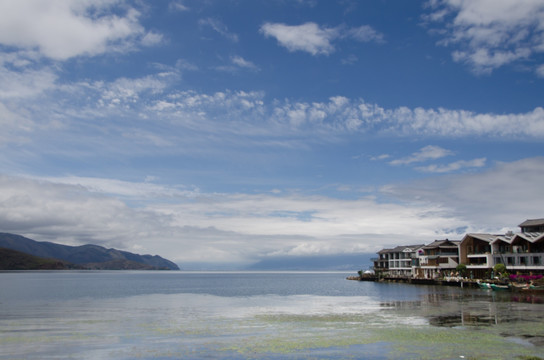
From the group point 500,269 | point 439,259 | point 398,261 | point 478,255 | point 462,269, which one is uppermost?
point 478,255

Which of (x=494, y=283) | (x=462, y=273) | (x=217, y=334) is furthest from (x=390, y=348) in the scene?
(x=462, y=273)

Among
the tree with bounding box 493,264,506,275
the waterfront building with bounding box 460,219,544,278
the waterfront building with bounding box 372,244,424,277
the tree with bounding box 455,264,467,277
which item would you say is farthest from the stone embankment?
the waterfront building with bounding box 460,219,544,278

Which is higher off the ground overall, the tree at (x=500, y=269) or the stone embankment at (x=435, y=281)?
the tree at (x=500, y=269)

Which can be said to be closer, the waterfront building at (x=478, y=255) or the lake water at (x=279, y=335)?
the lake water at (x=279, y=335)

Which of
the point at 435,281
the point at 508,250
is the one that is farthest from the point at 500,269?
the point at 435,281

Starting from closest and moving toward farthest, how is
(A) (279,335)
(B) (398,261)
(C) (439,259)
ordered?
(A) (279,335) < (C) (439,259) < (B) (398,261)

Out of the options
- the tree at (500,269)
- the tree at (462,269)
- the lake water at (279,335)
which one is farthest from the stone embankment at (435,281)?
the lake water at (279,335)

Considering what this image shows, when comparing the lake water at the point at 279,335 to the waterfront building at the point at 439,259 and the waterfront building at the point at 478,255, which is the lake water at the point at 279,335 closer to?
the waterfront building at the point at 478,255

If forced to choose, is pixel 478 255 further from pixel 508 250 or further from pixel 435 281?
pixel 435 281

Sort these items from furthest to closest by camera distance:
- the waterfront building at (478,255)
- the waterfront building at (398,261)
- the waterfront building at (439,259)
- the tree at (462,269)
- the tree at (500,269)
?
the waterfront building at (398,261) < the waterfront building at (439,259) < the tree at (462,269) < the tree at (500,269) < the waterfront building at (478,255)

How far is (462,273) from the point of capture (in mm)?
125438

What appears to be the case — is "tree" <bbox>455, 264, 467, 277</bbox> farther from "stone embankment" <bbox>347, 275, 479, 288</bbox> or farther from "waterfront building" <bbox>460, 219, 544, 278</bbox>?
"stone embankment" <bbox>347, 275, 479, 288</bbox>

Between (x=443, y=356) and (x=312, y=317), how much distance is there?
2425 cm

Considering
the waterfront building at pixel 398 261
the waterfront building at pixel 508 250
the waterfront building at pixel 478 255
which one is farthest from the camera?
the waterfront building at pixel 398 261
